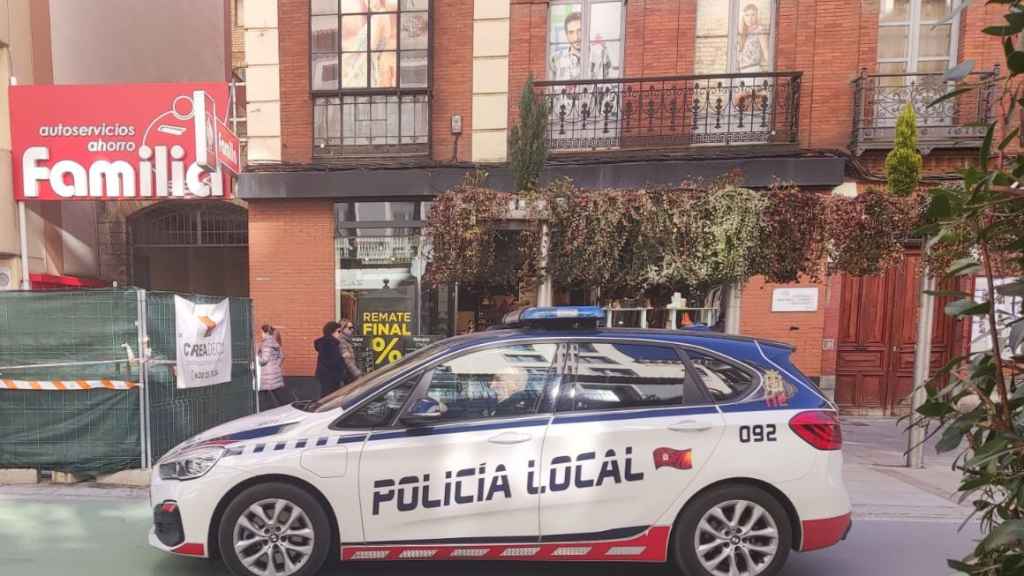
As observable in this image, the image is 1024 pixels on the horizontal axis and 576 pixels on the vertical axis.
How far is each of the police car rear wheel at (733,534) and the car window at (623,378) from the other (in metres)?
0.71

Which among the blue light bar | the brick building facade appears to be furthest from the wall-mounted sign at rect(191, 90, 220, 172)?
the blue light bar

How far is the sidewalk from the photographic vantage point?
4.83 meters

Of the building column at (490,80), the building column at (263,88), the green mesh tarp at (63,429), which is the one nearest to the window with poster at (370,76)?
the building column at (263,88)

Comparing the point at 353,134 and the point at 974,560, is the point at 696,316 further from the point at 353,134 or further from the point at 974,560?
the point at 353,134

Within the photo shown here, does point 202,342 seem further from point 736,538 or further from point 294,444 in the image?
point 736,538

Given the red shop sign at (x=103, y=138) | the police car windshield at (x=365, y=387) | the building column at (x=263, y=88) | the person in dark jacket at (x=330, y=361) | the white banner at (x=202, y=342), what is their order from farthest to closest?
the building column at (x=263, y=88), the red shop sign at (x=103, y=138), the person in dark jacket at (x=330, y=361), the white banner at (x=202, y=342), the police car windshield at (x=365, y=387)

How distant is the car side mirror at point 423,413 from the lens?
3.40 metres

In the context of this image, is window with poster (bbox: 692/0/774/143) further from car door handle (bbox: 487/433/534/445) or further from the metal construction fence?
the metal construction fence

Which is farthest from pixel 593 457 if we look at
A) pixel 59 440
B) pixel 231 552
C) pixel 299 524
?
pixel 59 440

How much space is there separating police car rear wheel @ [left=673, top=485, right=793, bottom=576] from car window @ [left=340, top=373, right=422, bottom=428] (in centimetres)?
203

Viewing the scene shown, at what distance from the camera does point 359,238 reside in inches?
357

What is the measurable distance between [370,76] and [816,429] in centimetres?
863

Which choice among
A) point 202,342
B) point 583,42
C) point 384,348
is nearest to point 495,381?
point 202,342

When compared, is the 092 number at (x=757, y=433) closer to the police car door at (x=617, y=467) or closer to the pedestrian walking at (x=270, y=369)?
the police car door at (x=617, y=467)
